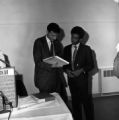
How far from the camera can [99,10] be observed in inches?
176

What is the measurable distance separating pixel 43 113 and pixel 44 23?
278cm

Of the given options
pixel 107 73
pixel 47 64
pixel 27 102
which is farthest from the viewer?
pixel 107 73

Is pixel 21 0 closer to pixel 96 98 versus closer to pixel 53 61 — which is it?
pixel 53 61

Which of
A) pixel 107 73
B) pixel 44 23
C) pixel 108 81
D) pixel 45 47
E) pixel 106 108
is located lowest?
pixel 106 108

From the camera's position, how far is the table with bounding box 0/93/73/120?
165 cm

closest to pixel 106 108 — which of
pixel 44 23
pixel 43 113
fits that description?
pixel 44 23

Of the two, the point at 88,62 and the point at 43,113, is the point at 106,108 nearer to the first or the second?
the point at 88,62

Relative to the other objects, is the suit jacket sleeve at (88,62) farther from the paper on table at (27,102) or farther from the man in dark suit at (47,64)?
the paper on table at (27,102)

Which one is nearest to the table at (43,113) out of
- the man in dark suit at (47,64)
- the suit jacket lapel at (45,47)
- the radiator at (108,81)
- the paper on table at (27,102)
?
the paper on table at (27,102)

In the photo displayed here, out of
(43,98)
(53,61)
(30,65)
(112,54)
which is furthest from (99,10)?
(43,98)

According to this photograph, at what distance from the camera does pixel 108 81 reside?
4.62m

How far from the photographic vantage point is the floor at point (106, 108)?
3510 mm

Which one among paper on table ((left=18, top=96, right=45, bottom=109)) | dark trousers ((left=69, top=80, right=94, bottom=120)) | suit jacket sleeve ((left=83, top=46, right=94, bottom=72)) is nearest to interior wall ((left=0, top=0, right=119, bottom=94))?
suit jacket sleeve ((left=83, top=46, right=94, bottom=72))

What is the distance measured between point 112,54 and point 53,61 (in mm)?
2080
